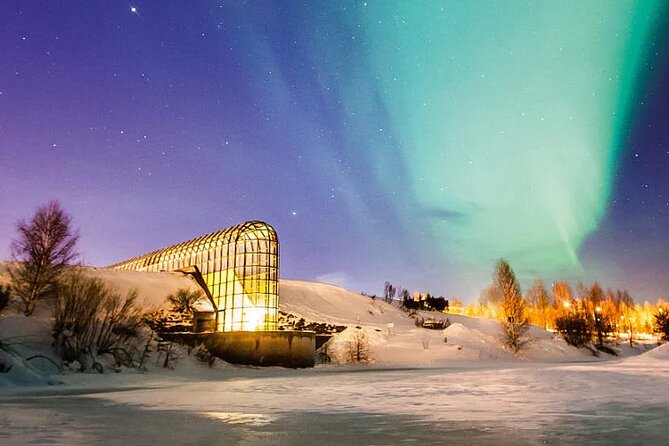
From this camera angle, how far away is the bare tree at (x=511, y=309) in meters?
49.4

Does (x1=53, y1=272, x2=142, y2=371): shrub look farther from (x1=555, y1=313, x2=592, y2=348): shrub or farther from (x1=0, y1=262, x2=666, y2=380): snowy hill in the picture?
(x1=555, y1=313, x2=592, y2=348): shrub

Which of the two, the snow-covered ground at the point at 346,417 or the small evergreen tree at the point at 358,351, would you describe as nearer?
the snow-covered ground at the point at 346,417

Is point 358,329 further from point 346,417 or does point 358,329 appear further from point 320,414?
point 346,417

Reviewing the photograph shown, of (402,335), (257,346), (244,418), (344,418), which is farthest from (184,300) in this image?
(344,418)

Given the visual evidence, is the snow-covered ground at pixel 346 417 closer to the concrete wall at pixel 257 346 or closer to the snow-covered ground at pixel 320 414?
the snow-covered ground at pixel 320 414

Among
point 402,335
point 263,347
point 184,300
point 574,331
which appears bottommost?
point 263,347

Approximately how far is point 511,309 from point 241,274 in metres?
30.5

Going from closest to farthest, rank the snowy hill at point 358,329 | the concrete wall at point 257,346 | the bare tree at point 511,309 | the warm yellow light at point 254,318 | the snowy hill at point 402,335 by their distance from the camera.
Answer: the snowy hill at point 358,329 < the concrete wall at point 257,346 < the warm yellow light at point 254,318 < the snowy hill at point 402,335 < the bare tree at point 511,309

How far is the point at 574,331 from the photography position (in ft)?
215

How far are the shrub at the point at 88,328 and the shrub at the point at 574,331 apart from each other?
52.2m

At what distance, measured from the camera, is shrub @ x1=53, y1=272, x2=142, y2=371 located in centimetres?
2097

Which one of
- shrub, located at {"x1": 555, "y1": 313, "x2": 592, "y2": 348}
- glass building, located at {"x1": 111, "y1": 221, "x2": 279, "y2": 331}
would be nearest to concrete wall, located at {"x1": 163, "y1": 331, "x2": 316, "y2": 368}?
glass building, located at {"x1": 111, "y1": 221, "x2": 279, "y2": 331}

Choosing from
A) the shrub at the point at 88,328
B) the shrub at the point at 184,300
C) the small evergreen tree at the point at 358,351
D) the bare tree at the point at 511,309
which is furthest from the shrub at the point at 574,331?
the shrub at the point at 88,328

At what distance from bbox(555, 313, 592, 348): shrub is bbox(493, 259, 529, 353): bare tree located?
7.92 meters
